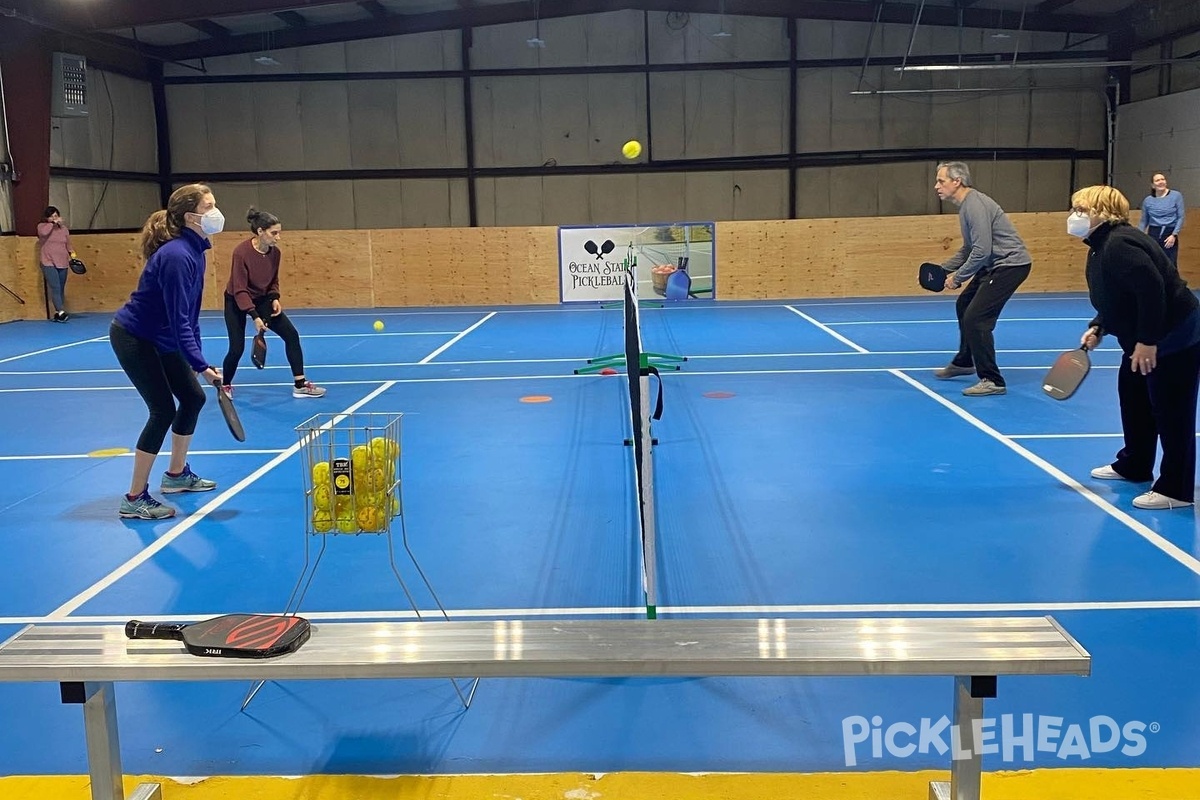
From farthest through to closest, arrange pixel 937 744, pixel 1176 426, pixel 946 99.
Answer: pixel 946 99 → pixel 1176 426 → pixel 937 744

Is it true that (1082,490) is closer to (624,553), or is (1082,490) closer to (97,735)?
(624,553)

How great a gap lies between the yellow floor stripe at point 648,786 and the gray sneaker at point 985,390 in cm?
651

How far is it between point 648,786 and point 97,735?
5.19ft

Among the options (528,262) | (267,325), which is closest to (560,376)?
(267,325)

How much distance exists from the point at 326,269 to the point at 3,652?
18.7 m

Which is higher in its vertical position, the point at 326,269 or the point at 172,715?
the point at 326,269

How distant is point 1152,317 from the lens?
5.20 meters

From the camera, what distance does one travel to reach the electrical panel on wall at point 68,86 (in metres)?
19.5

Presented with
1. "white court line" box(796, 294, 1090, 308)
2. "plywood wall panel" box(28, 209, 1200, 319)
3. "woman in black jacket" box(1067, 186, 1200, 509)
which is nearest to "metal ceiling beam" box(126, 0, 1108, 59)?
"plywood wall panel" box(28, 209, 1200, 319)

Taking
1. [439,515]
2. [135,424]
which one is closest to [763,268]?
[135,424]

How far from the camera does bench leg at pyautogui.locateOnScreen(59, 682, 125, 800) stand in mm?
2805

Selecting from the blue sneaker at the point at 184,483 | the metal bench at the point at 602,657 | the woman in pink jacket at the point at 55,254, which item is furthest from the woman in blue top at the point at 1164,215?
the woman in pink jacket at the point at 55,254

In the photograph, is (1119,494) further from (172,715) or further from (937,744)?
(172,715)

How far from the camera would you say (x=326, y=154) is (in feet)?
82.8
